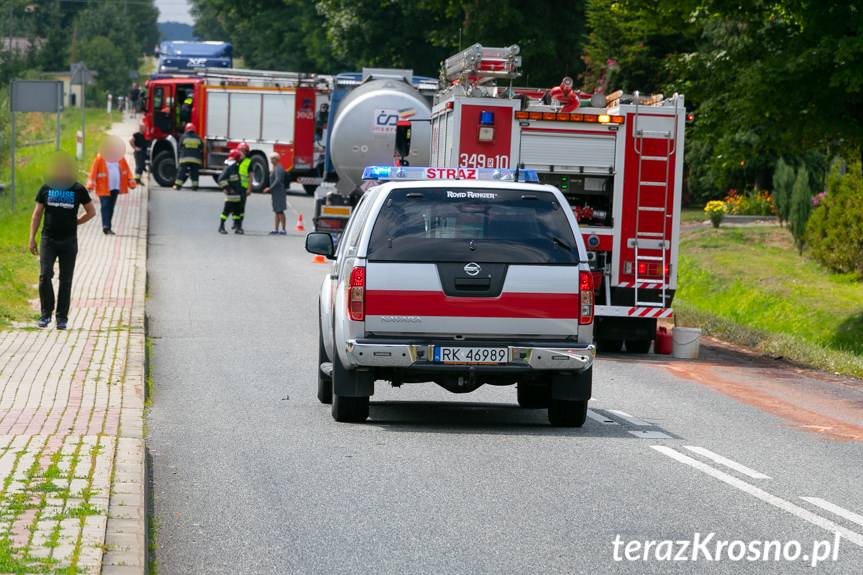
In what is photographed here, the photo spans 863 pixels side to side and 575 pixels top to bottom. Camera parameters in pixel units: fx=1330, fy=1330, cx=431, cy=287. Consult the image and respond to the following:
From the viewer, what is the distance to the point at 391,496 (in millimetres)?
7504

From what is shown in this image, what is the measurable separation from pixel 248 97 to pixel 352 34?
1147 centimetres

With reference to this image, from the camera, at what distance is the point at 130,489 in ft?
23.0

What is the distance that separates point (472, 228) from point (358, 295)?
0.99 m

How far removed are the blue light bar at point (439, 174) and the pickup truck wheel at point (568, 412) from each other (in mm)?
1740

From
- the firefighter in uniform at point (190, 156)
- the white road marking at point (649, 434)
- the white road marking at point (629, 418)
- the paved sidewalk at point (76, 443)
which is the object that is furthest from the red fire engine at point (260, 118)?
the white road marking at point (649, 434)

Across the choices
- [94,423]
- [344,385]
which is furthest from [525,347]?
[94,423]

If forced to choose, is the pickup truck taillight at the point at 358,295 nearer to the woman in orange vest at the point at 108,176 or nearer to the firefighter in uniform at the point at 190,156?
the woman in orange vest at the point at 108,176

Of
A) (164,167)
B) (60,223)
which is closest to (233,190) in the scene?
(164,167)

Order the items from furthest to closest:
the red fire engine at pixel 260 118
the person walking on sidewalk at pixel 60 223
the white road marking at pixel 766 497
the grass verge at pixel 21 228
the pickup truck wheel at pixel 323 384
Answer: the red fire engine at pixel 260 118
the grass verge at pixel 21 228
the person walking on sidewalk at pixel 60 223
the pickup truck wheel at pixel 323 384
the white road marking at pixel 766 497

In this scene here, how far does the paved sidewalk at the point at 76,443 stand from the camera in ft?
18.8

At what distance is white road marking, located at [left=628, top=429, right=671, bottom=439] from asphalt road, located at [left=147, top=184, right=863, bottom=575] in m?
0.03

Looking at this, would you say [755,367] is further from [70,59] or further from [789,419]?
[70,59]

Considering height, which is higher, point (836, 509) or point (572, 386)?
point (572, 386)

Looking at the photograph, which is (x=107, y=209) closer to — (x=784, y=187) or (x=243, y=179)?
(x=243, y=179)
